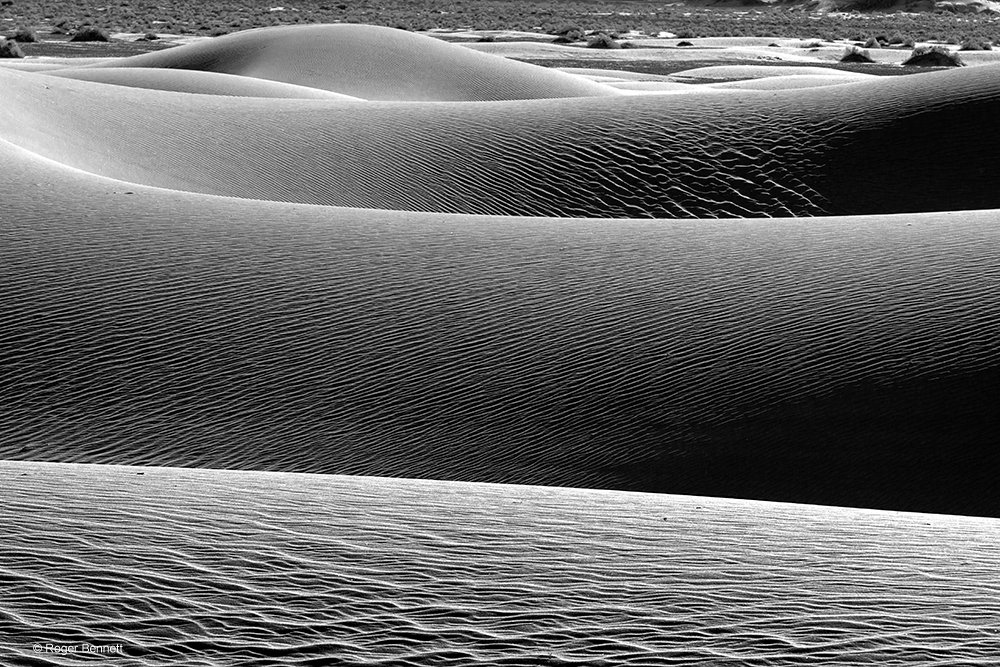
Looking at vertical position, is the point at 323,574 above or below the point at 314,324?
above

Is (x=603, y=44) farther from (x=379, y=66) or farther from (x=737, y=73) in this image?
(x=379, y=66)

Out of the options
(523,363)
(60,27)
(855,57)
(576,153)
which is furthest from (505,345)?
(60,27)

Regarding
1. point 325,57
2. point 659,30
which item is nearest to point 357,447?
point 325,57

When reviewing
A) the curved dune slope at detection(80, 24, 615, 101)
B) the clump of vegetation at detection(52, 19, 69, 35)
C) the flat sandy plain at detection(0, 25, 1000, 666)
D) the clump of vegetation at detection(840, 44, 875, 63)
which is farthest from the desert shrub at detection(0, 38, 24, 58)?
the clump of vegetation at detection(840, 44, 875, 63)

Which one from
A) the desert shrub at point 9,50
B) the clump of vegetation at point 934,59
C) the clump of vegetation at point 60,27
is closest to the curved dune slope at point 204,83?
the desert shrub at point 9,50

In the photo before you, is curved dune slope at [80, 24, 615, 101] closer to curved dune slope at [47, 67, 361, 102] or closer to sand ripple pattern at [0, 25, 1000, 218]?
curved dune slope at [47, 67, 361, 102]

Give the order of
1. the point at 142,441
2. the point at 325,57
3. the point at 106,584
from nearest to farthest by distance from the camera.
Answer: the point at 106,584 → the point at 142,441 → the point at 325,57

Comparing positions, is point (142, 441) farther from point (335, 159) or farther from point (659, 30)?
point (659, 30)
